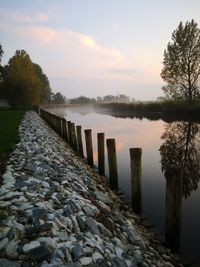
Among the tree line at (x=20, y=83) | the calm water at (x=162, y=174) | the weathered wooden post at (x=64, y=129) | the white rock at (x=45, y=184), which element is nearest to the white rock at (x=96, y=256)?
the white rock at (x=45, y=184)

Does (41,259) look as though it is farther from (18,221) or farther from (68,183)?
(68,183)

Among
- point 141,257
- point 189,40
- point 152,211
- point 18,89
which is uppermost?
point 189,40

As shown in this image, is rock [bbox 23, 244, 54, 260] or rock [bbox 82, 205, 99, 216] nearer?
rock [bbox 23, 244, 54, 260]

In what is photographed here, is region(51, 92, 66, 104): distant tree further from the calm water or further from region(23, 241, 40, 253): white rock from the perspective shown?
region(23, 241, 40, 253): white rock

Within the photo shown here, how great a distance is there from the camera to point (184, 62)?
33.7 meters

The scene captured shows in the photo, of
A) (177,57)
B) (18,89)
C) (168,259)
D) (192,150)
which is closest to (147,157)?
(192,150)

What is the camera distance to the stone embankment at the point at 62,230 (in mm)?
3410

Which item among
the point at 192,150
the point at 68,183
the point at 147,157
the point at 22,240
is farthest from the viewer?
the point at 192,150

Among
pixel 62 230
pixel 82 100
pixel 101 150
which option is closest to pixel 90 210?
pixel 62 230

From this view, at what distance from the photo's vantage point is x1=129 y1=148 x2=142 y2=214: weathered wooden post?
673 centimetres

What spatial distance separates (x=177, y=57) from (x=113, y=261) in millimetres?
33951

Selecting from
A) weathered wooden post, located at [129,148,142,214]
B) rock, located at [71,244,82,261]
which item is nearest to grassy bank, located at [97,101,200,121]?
weathered wooden post, located at [129,148,142,214]

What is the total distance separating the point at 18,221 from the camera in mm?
4047

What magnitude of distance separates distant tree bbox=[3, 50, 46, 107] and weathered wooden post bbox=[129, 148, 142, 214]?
4681cm
